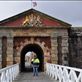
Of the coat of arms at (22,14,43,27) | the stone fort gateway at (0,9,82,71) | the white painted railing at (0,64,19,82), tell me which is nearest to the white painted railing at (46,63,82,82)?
the white painted railing at (0,64,19,82)

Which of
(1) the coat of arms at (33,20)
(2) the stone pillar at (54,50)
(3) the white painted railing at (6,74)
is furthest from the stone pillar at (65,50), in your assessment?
(3) the white painted railing at (6,74)

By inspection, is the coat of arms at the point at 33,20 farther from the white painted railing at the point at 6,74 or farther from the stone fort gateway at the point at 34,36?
the white painted railing at the point at 6,74

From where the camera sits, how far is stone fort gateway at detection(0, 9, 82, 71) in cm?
2886

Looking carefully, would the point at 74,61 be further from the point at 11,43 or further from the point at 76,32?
the point at 11,43

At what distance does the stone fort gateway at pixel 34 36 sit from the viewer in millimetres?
28859

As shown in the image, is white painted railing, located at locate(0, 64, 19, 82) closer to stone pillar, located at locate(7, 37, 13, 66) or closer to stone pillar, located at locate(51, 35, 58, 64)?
stone pillar, located at locate(7, 37, 13, 66)

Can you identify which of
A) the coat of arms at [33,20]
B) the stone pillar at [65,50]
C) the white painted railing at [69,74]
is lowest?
the white painted railing at [69,74]

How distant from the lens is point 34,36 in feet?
95.4

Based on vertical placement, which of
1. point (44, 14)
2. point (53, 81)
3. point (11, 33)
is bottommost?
point (53, 81)

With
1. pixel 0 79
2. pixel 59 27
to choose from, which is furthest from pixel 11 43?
pixel 0 79

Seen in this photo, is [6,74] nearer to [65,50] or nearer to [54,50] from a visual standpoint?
[54,50]

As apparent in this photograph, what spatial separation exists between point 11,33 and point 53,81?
13119 mm

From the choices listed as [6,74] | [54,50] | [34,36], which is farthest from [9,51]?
[6,74]

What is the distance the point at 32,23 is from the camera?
95.2ft
